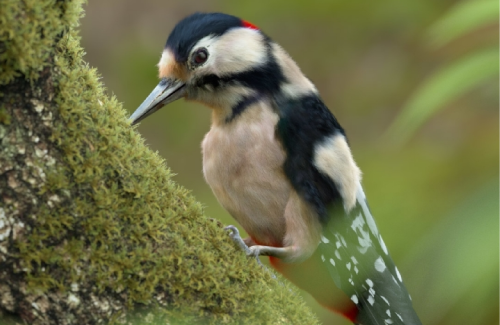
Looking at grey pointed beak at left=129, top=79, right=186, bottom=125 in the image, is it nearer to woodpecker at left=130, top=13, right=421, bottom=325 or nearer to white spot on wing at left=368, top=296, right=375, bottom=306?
woodpecker at left=130, top=13, right=421, bottom=325

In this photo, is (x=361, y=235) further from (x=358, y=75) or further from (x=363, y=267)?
(x=358, y=75)

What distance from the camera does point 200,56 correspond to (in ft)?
8.39

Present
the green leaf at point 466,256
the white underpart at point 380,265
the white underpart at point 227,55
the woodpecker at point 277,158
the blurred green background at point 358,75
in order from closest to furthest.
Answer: the green leaf at point 466,256 → the woodpecker at point 277,158 → the white underpart at point 227,55 → the white underpart at point 380,265 → the blurred green background at point 358,75

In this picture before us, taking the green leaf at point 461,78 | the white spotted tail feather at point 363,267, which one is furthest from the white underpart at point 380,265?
the green leaf at point 461,78

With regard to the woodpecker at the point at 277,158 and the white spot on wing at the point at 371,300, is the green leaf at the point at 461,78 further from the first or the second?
the white spot on wing at the point at 371,300

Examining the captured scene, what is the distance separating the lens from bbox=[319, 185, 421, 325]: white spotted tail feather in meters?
2.55

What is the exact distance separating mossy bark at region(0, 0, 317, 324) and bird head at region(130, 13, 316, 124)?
721 millimetres

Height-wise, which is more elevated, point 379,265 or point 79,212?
point 79,212

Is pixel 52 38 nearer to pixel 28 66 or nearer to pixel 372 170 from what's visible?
pixel 28 66

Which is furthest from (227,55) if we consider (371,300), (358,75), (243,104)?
(358,75)

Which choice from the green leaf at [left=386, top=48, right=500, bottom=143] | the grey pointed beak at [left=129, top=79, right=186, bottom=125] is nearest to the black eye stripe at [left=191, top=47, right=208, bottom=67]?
the grey pointed beak at [left=129, top=79, right=186, bottom=125]

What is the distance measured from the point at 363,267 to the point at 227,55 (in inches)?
40.5

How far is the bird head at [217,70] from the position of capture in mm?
2557

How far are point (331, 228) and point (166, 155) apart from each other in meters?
4.34
